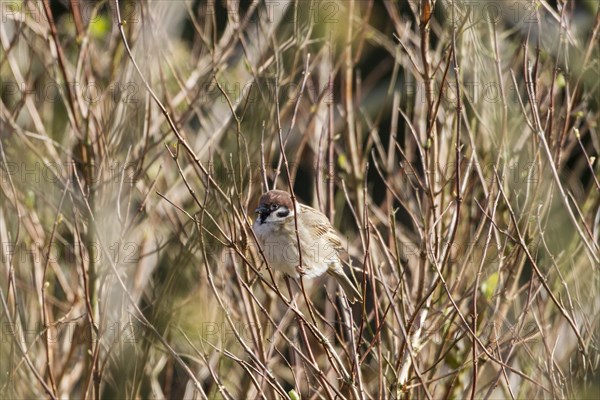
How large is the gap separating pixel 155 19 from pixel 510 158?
5.31 feet

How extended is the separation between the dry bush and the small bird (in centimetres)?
11

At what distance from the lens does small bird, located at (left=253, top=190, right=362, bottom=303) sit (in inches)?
133

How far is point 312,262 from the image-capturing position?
12.2 feet

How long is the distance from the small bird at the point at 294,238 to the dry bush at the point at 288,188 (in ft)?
0.35

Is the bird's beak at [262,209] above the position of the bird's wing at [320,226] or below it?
above

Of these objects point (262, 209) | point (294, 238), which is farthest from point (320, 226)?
point (262, 209)

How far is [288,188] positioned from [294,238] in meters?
0.44

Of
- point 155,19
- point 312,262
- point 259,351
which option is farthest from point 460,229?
point 155,19

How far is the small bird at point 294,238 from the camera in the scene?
3.38m

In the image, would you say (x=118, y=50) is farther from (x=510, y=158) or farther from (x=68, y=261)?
(x=510, y=158)

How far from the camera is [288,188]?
3215 millimetres

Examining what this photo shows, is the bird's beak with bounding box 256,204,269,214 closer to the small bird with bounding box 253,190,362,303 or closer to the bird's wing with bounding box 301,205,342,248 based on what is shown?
the small bird with bounding box 253,190,362,303

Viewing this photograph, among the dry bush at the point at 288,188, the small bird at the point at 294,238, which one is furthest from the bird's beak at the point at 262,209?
the dry bush at the point at 288,188

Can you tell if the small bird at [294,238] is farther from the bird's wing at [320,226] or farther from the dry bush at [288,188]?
the dry bush at [288,188]
